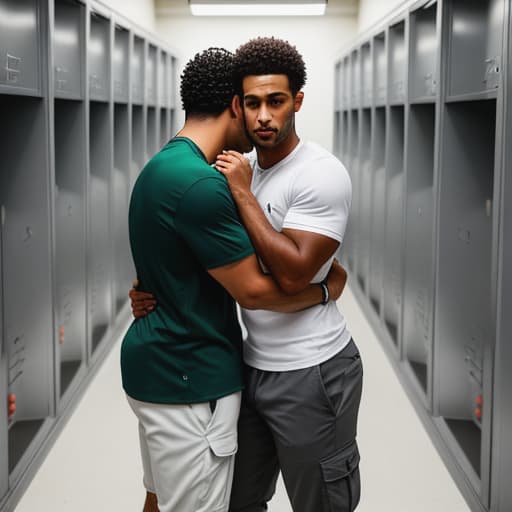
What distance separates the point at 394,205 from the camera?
5.45 metres

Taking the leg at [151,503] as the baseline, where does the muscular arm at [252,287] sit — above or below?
above

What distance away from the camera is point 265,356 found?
2.00 metres

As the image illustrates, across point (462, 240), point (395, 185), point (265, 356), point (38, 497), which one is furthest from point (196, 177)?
point (395, 185)

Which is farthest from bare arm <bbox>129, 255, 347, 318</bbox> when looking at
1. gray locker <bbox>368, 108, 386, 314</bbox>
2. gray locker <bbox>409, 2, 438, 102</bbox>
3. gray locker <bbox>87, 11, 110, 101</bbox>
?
gray locker <bbox>368, 108, 386, 314</bbox>

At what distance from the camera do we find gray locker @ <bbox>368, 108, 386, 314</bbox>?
20.0 ft

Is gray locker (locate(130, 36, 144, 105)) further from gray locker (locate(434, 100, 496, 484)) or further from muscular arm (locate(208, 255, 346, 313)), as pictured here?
muscular arm (locate(208, 255, 346, 313))

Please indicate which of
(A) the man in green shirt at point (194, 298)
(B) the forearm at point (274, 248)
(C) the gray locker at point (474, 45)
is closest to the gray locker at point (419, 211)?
(C) the gray locker at point (474, 45)

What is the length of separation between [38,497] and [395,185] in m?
3.16

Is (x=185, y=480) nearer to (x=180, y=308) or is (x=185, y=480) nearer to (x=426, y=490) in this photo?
(x=180, y=308)

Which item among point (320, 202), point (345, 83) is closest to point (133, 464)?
point (320, 202)

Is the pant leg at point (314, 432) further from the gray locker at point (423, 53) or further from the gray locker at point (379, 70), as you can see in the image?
the gray locker at point (379, 70)

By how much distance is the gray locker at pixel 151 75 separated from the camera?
7.31 metres

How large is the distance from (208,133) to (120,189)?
4278 millimetres

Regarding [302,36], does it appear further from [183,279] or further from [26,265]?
[183,279]
